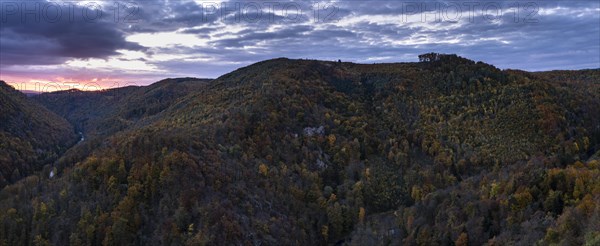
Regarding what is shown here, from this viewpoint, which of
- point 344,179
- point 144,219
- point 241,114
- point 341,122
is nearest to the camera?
point 144,219

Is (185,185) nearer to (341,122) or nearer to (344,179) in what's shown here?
(344,179)

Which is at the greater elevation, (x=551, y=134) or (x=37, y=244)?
(x=551, y=134)

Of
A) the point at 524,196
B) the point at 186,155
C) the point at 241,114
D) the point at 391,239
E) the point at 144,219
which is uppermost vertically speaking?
the point at 241,114

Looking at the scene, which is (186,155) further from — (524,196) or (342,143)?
(524,196)

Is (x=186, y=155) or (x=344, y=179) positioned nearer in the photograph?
(x=186, y=155)

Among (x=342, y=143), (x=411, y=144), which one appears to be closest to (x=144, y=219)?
(x=342, y=143)

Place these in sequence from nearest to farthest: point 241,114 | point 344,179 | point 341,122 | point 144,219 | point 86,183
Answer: point 144,219 < point 86,183 < point 344,179 < point 241,114 < point 341,122
